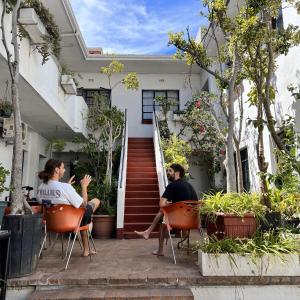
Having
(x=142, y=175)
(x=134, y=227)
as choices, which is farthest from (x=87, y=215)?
(x=142, y=175)

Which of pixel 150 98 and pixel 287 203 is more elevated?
pixel 150 98

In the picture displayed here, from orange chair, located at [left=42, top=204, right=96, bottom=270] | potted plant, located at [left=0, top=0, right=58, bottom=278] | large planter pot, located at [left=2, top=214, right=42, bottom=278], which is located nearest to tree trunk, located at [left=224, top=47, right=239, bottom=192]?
orange chair, located at [left=42, top=204, right=96, bottom=270]

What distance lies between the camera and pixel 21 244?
12.6 ft

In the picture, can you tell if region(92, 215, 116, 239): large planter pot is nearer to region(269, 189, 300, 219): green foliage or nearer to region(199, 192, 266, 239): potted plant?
region(199, 192, 266, 239): potted plant

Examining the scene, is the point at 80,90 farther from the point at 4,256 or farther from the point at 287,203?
the point at 4,256

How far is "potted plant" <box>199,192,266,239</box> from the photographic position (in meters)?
4.11

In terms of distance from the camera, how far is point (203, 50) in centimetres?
627

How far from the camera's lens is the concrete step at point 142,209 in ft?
26.9

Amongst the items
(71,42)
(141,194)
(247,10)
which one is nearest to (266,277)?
(247,10)

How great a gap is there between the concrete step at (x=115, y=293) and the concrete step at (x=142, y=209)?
4.53 m

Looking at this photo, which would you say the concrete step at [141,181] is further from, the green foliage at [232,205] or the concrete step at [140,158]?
the green foliage at [232,205]

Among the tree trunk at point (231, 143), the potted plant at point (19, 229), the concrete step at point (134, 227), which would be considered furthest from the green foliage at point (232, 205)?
the concrete step at point (134, 227)

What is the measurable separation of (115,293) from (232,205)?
6.14ft

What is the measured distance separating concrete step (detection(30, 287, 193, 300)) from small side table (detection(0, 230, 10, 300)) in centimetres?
34
